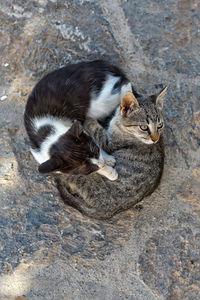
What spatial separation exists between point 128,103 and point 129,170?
52 centimetres

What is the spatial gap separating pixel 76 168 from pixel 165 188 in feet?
2.40

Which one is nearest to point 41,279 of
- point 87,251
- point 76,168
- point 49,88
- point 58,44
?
point 87,251

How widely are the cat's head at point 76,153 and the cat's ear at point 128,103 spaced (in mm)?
411

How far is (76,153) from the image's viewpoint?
2.40 m

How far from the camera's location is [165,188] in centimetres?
266

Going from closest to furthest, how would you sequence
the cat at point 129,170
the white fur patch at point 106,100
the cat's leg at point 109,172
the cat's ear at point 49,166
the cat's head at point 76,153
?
1. the cat's ear at point 49,166
2. the cat's head at point 76,153
3. the cat's leg at point 109,172
4. the cat at point 129,170
5. the white fur patch at point 106,100

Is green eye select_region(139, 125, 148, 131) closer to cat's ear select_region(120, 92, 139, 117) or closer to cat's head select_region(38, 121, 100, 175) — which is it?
cat's ear select_region(120, 92, 139, 117)

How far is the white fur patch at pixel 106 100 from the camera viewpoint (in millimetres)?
2736

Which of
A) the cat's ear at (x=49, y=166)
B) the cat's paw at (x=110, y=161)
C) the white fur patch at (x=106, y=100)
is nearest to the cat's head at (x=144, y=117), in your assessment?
the white fur patch at (x=106, y=100)

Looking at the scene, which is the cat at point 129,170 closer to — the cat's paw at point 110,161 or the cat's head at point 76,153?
the cat's paw at point 110,161

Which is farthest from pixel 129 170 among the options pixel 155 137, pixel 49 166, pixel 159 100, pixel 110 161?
pixel 49 166

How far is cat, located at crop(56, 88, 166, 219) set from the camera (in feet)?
8.57

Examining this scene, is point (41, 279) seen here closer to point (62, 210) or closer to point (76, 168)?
point (62, 210)

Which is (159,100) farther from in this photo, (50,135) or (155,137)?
(50,135)
